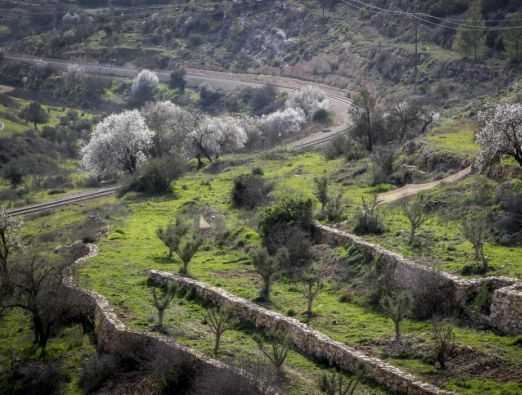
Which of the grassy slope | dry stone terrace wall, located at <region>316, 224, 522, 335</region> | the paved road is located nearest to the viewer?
dry stone terrace wall, located at <region>316, 224, 522, 335</region>

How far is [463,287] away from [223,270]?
11.7m

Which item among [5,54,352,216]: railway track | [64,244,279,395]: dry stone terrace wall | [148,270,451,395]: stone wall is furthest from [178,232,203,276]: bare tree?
[5,54,352,216]: railway track

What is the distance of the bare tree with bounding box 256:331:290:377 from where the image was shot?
2384 cm

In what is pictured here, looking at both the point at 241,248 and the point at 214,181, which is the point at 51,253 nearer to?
the point at 241,248

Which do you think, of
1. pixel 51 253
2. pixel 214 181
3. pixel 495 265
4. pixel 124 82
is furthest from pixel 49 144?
pixel 495 265

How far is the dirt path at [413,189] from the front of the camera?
39969 mm

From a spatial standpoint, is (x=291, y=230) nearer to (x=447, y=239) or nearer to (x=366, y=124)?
(x=447, y=239)

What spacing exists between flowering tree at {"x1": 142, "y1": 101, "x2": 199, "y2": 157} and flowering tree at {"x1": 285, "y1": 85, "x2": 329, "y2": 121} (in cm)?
1519

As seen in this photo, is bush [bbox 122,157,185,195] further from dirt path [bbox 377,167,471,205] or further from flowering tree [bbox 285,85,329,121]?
flowering tree [bbox 285,85,329,121]

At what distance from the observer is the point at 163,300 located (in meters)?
30.2

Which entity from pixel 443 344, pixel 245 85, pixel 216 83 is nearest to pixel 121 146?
pixel 245 85

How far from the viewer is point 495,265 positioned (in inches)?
1083

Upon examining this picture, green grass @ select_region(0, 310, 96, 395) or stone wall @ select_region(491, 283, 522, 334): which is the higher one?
stone wall @ select_region(491, 283, 522, 334)

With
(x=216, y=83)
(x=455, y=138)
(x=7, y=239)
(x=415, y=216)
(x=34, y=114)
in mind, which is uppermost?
(x=415, y=216)
